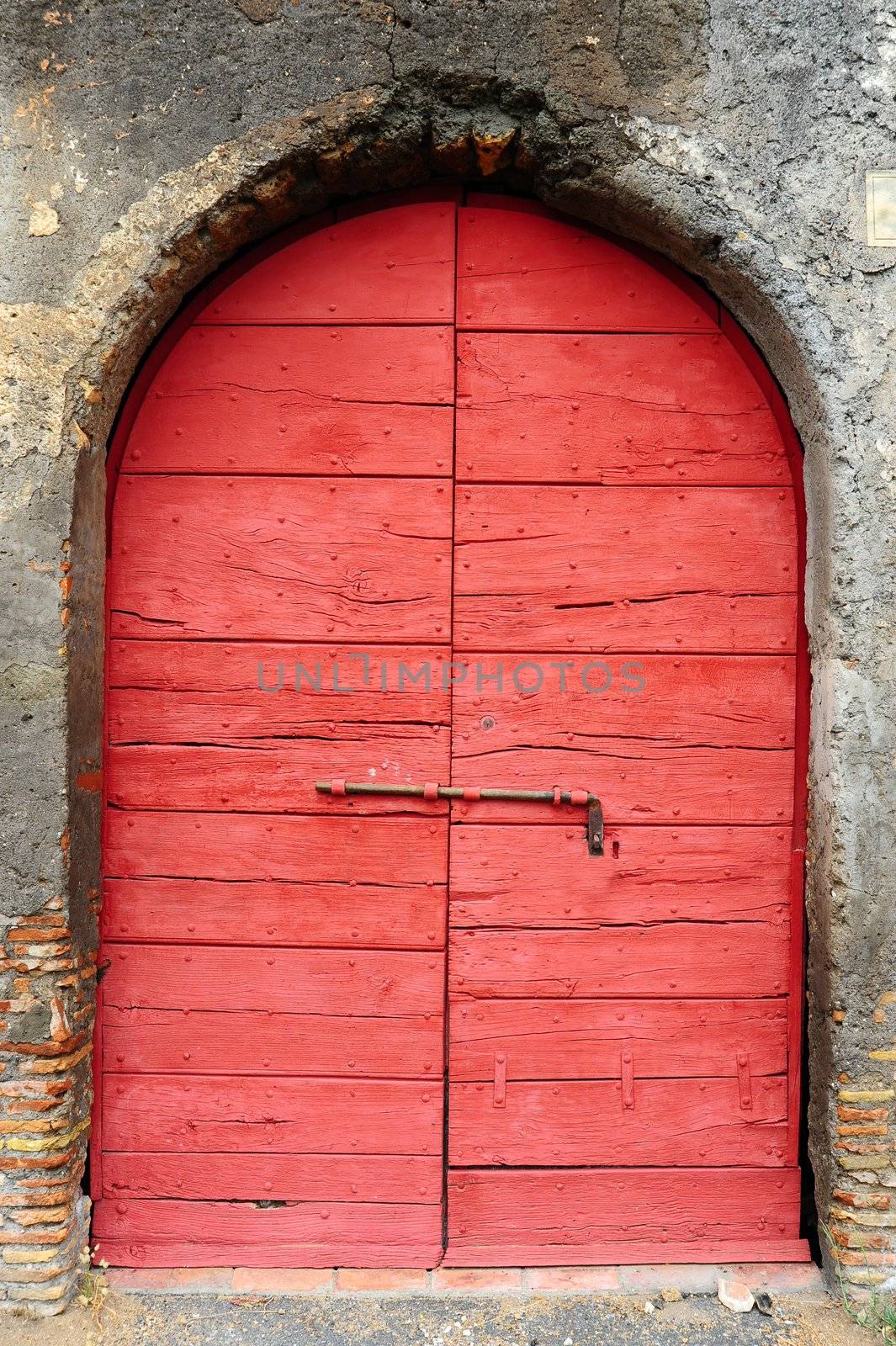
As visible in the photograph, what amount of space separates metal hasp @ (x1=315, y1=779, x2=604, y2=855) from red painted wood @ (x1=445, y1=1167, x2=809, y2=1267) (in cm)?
89

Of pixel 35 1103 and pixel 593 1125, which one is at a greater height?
pixel 35 1103

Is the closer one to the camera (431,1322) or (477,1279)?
(431,1322)

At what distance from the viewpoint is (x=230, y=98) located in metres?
2.11

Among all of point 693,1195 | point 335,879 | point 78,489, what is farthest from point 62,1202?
point 78,489

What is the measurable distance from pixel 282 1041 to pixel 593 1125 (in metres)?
0.85

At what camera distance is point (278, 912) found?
232cm

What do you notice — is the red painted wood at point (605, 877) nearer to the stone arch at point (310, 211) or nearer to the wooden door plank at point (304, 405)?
the stone arch at point (310, 211)

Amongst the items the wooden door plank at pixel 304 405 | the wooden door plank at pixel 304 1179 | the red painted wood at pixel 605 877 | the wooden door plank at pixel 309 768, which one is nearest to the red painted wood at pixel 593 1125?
the wooden door plank at pixel 304 1179

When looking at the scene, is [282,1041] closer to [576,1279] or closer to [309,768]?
[309,768]

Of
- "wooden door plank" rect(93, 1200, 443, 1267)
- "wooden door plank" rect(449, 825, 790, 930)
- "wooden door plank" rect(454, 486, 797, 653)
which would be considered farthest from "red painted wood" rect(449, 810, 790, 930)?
"wooden door plank" rect(93, 1200, 443, 1267)

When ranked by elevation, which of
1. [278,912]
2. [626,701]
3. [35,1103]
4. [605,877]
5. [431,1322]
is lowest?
[431,1322]

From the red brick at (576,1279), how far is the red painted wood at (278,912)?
2.86ft

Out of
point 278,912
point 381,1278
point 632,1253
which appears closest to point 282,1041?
point 278,912

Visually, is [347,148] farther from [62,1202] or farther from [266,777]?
[62,1202]
